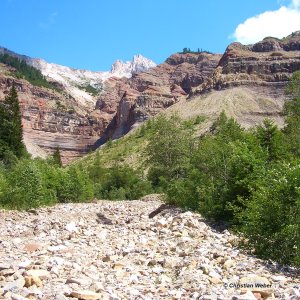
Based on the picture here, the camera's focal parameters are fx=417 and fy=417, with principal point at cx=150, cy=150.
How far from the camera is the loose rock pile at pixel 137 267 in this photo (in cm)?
708

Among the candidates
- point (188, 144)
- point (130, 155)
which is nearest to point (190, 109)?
point (130, 155)

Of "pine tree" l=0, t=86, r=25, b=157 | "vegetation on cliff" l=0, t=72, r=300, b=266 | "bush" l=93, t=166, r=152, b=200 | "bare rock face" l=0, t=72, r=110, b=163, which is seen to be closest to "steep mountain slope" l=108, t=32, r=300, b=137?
"bare rock face" l=0, t=72, r=110, b=163

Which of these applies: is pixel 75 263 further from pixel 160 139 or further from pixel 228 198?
pixel 160 139

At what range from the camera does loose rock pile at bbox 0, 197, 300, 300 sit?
708cm

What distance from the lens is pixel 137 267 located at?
30.1 feet

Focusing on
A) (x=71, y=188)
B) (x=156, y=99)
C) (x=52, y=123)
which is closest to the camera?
(x=71, y=188)

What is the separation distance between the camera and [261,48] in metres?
163

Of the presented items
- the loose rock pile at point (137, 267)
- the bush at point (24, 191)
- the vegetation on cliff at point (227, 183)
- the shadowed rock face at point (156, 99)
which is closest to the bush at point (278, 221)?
the vegetation on cliff at point (227, 183)

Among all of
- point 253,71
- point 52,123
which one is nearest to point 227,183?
point 253,71

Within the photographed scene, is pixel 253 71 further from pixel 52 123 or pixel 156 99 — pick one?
pixel 52 123

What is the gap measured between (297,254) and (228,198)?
7399mm

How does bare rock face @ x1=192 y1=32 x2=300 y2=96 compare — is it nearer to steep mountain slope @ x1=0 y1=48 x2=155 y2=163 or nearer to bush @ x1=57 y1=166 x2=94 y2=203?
steep mountain slope @ x1=0 y1=48 x2=155 y2=163

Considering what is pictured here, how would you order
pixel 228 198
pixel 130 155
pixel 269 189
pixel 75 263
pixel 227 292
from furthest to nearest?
pixel 130 155 → pixel 228 198 → pixel 269 189 → pixel 75 263 → pixel 227 292

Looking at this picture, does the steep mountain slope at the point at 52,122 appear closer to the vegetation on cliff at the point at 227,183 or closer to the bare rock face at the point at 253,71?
the bare rock face at the point at 253,71
